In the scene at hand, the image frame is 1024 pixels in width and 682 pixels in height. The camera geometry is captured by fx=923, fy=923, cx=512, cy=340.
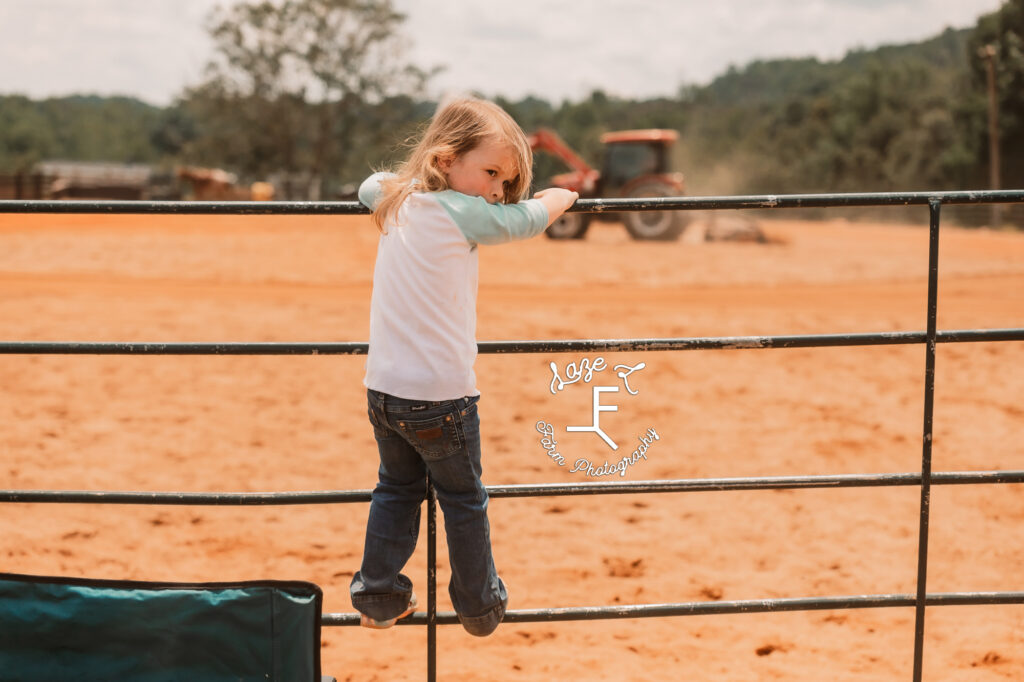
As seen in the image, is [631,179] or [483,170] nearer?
[483,170]

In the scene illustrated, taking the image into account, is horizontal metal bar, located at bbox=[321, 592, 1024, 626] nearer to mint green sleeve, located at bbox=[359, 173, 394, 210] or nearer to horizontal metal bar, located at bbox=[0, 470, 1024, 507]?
horizontal metal bar, located at bbox=[0, 470, 1024, 507]

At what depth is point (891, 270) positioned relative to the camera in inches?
589

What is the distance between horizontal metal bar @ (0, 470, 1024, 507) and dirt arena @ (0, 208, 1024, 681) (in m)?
0.88

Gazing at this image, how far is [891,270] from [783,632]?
12.6m

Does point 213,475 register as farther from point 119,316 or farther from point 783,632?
point 119,316

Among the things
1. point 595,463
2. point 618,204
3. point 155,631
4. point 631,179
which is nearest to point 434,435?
point 618,204

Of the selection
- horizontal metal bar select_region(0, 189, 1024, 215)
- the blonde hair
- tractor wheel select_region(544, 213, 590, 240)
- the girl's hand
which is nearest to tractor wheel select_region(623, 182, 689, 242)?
tractor wheel select_region(544, 213, 590, 240)

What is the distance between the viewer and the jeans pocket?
6.32ft

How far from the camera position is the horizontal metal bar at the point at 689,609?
2262 millimetres

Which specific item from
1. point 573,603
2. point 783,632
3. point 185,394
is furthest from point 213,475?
point 783,632

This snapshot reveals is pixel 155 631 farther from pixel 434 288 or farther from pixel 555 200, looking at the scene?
pixel 555 200

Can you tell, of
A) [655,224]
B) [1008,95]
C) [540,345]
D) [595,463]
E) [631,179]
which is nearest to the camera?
[540,345]

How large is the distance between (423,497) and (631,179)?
17880 mm

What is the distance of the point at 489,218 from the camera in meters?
1.90
